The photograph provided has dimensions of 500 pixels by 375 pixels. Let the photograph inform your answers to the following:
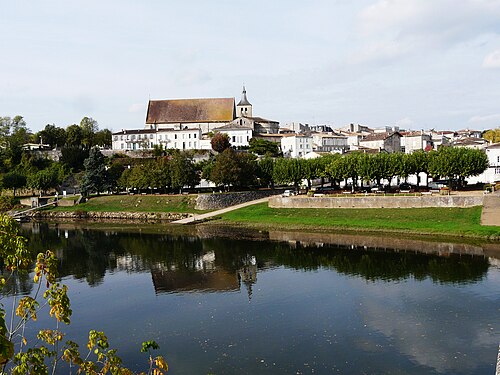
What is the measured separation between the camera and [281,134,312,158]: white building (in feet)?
313

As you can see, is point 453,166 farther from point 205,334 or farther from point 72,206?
point 72,206

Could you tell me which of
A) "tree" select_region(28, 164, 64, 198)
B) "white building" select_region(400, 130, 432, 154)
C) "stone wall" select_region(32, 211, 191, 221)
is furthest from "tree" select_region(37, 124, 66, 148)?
"white building" select_region(400, 130, 432, 154)

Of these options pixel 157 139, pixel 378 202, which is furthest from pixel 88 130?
pixel 378 202

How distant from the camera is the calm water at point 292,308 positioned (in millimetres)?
19219

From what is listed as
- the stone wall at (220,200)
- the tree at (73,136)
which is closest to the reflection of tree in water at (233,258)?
the stone wall at (220,200)

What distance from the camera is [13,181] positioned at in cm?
7969

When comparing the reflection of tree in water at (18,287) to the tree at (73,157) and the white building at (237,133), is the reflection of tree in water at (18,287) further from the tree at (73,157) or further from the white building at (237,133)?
the white building at (237,133)

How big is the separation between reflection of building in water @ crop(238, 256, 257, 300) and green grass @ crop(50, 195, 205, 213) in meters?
28.6

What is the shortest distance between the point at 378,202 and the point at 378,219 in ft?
12.3

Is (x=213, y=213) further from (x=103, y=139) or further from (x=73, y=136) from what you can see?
(x=73, y=136)

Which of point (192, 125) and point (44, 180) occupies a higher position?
point (192, 125)

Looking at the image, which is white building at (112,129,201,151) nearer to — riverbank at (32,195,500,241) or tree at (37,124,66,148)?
tree at (37,124,66,148)

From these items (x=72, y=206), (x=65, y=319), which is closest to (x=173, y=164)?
(x=72, y=206)

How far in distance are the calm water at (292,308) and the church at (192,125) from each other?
5657cm
